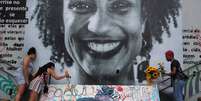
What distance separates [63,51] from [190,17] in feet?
12.2

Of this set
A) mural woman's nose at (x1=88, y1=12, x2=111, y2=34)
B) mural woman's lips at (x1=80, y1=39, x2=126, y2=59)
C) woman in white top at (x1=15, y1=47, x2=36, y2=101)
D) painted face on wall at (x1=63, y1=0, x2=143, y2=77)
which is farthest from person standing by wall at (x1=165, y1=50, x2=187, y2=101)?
woman in white top at (x1=15, y1=47, x2=36, y2=101)

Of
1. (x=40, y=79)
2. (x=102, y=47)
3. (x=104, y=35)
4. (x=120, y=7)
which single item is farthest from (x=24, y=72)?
(x=120, y=7)

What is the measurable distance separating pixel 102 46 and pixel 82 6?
4.24 feet

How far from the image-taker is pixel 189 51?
11500 millimetres

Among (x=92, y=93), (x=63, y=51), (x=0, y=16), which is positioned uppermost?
(x=0, y=16)

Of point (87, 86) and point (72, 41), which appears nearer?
point (87, 86)

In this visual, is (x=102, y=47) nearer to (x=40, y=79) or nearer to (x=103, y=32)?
(x=103, y=32)

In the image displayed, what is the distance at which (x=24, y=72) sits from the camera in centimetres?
1084

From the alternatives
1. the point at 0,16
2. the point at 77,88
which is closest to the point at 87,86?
the point at 77,88

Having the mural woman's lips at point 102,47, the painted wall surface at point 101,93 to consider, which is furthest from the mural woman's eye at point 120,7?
the painted wall surface at point 101,93

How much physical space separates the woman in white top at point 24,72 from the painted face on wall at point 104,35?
1049 mm

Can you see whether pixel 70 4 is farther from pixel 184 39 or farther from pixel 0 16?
pixel 184 39

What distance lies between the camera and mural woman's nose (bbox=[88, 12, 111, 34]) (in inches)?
455

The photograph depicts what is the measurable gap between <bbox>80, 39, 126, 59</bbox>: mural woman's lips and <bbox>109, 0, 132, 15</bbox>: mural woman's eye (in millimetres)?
867
